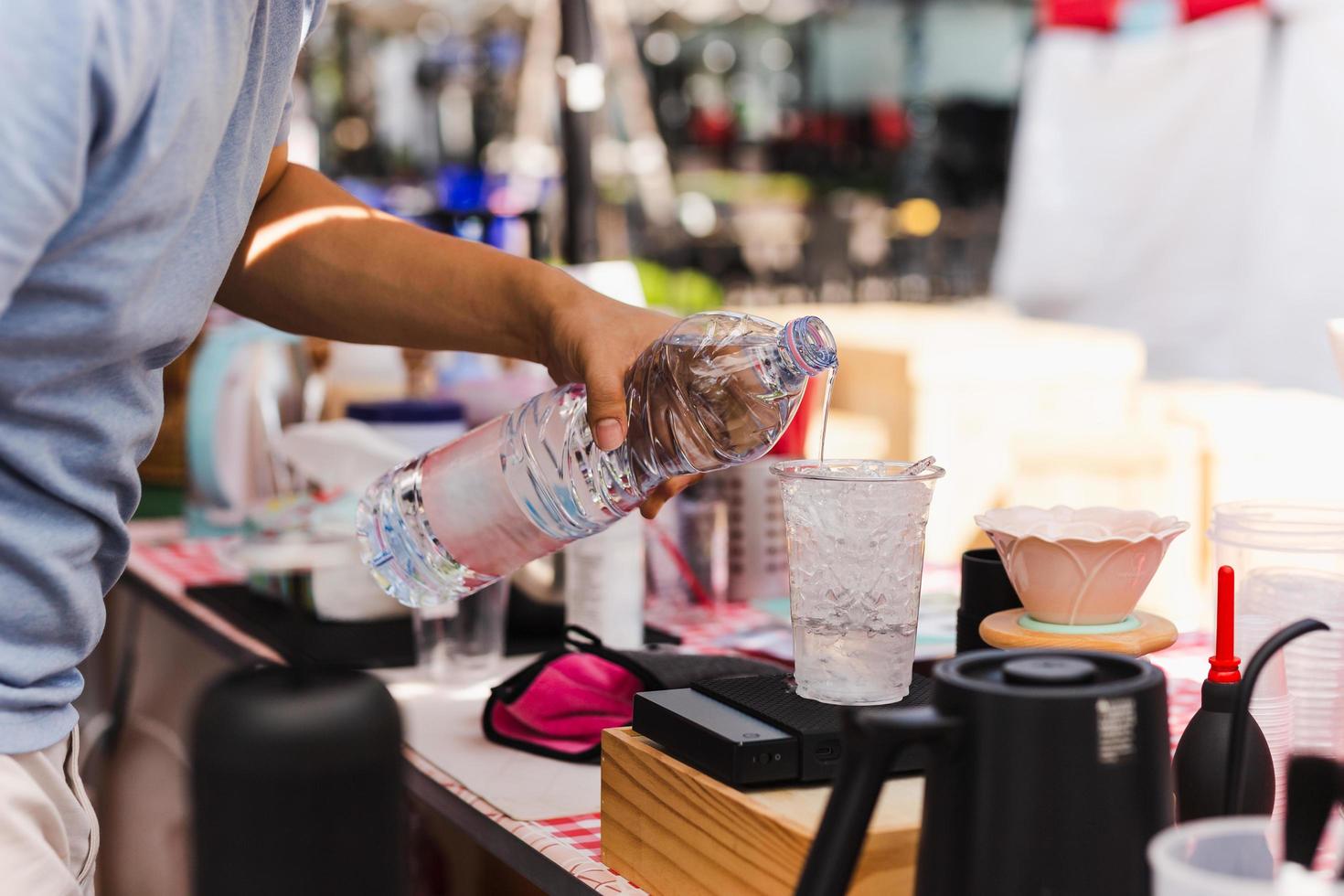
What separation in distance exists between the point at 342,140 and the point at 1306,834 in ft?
22.3

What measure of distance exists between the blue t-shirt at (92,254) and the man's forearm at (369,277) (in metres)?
0.25

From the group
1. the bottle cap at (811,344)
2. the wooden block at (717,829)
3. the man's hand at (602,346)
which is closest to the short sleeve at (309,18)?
the man's hand at (602,346)

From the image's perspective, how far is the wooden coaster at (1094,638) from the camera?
3.18 ft

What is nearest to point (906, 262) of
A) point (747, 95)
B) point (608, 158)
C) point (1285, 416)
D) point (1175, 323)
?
point (747, 95)

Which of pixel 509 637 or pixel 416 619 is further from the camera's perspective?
pixel 509 637

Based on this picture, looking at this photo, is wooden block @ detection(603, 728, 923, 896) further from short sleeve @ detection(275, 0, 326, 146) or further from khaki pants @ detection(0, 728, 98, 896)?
short sleeve @ detection(275, 0, 326, 146)

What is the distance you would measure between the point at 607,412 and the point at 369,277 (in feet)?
1.01

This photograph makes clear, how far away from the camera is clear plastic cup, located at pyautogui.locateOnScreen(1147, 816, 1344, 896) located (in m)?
0.55

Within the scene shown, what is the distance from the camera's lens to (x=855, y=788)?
2.14 ft

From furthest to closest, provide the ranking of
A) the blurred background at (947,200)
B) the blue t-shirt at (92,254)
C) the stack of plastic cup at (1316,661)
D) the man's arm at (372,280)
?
the blurred background at (947,200) → the man's arm at (372,280) → the stack of plastic cup at (1316,661) → the blue t-shirt at (92,254)

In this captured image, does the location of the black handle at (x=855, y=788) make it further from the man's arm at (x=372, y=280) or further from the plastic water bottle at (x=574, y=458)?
the man's arm at (x=372, y=280)

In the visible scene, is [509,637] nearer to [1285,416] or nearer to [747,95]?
[1285,416]

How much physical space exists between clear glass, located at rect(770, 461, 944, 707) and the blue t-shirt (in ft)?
1.31

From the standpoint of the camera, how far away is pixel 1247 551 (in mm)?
1088
